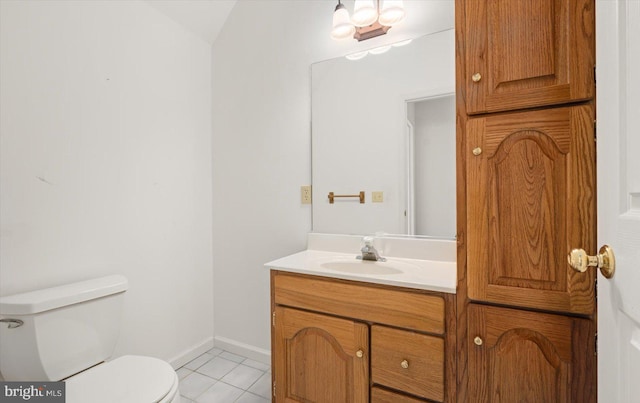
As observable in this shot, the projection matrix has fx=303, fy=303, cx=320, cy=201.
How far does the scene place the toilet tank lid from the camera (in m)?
1.15

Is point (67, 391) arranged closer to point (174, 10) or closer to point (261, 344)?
point (261, 344)

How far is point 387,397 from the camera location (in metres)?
1.19

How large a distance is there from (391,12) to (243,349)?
7.53 feet

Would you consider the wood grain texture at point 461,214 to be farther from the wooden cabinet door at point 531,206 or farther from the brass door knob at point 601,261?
the brass door knob at point 601,261

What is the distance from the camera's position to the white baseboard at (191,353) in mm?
1977

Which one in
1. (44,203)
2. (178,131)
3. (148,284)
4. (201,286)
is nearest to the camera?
(44,203)

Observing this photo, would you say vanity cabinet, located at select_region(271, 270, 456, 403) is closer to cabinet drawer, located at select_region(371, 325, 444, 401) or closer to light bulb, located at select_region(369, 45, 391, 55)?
cabinet drawer, located at select_region(371, 325, 444, 401)

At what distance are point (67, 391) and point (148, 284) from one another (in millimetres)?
792

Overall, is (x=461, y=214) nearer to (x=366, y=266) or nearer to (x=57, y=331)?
(x=366, y=266)

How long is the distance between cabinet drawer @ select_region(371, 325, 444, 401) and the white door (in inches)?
19.0

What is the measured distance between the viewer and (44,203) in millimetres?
1386

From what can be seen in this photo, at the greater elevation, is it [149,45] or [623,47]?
[149,45]

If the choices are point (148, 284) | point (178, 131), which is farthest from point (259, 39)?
point (148, 284)

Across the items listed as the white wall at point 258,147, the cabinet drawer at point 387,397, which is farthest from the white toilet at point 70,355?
the white wall at point 258,147
